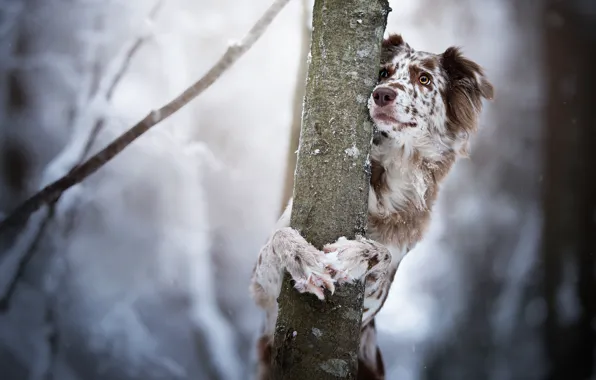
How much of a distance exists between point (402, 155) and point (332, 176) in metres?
0.94

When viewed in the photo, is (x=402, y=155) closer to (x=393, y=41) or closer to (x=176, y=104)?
(x=393, y=41)

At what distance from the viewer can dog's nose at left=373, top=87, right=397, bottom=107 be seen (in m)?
2.11

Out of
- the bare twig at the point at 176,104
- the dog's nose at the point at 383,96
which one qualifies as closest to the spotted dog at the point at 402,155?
the dog's nose at the point at 383,96

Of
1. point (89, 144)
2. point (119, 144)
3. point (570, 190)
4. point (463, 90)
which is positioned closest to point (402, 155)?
point (463, 90)

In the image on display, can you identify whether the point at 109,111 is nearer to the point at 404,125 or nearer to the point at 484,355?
the point at 404,125

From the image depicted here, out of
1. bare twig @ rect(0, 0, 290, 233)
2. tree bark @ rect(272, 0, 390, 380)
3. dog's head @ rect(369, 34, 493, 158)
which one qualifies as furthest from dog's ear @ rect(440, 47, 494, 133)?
bare twig @ rect(0, 0, 290, 233)

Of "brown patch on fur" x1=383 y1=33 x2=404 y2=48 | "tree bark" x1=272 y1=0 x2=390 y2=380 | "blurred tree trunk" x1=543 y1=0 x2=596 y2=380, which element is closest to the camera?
"tree bark" x1=272 y1=0 x2=390 y2=380

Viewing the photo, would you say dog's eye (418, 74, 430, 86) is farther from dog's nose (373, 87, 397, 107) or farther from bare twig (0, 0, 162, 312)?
bare twig (0, 0, 162, 312)

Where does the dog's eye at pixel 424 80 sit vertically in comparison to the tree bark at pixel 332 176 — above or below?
above

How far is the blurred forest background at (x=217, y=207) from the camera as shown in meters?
5.97

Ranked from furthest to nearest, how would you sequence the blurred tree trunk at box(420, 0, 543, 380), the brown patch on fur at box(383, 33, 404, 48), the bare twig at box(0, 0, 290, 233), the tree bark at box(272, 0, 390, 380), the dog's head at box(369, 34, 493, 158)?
the blurred tree trunk at box(420, 0, 543, 380), the bare twig at box(0, 0, 290, 233), the brown patch on fur at box(383, 33, 404, 48), the dog's head at box(369, 34, 493, 158), the tree bark at box(272, 0, 390, 380)

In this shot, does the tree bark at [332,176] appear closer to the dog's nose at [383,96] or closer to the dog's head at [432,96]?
the dog's nose at [383,96]

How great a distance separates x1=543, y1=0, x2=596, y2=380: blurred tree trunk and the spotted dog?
4.18 m

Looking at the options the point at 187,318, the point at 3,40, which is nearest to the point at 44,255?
the point at 187,318
